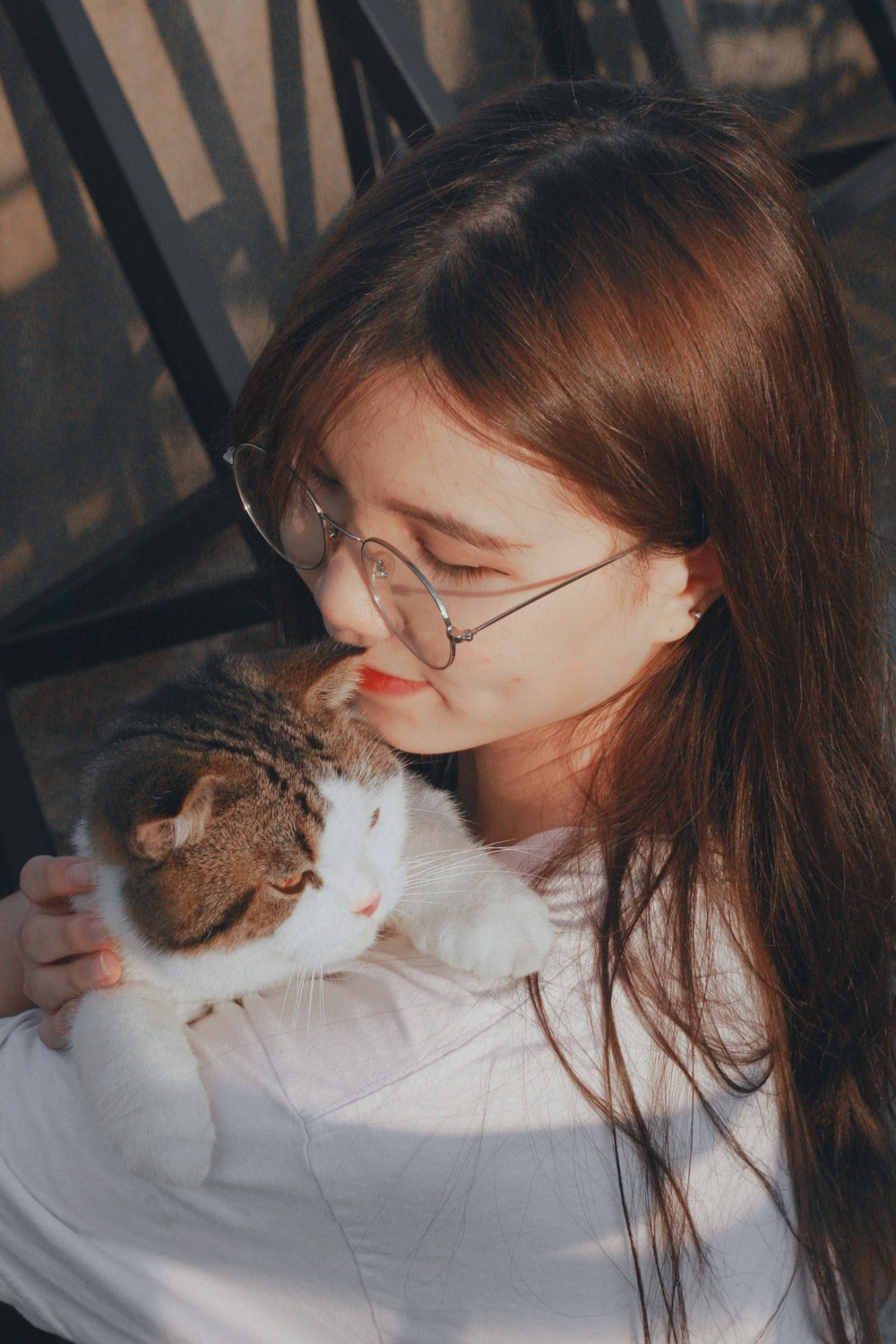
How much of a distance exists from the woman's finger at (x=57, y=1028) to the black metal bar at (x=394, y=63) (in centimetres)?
180

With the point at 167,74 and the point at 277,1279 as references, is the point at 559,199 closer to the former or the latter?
the point at 277,1279

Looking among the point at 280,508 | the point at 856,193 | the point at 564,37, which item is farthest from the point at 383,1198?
the point at 564,37

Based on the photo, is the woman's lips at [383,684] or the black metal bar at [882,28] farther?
the black metal bar at [882,28]

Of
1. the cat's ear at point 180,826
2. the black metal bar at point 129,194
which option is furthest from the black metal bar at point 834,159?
the cat's ear at point 180,826

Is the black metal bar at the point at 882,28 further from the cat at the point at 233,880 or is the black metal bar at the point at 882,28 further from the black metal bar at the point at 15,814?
the black metal bar at the point at 15,814

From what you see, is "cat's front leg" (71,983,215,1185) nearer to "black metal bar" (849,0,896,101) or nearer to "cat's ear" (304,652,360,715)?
"cat's ear" (304,652,360,715)

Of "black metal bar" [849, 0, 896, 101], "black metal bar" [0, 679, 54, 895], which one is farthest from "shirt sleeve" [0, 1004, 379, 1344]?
"black metal bar" [849, 0, 896, 101]

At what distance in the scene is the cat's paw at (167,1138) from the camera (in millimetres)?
893

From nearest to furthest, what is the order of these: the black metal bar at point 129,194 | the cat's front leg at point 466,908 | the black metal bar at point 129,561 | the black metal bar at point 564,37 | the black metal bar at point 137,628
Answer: the cat's front leg at point 466,908 < the black metal bar at point 129,194 < the black metal bar at point 137,628 < the black metal bar at point 129,561 < the black metal bar at point 564,37

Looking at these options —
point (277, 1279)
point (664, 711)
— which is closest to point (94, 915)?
point (277, 1279)

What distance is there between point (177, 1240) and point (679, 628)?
0.81 m

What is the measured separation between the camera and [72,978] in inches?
43.3

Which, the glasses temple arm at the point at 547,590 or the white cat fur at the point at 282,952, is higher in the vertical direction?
the glasses temple arm at the point at 547,590

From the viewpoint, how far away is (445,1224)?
0.90 m
